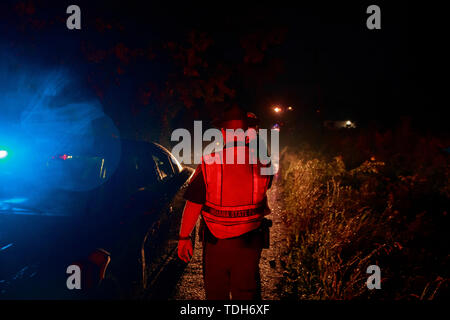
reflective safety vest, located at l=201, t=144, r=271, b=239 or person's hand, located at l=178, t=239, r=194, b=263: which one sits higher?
reflective safety vest, located at l=201, t=144, r=271, b=239

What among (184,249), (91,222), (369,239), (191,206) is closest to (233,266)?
(184,249)

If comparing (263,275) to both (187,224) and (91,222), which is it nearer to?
(187,224)

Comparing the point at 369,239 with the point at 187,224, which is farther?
the point at 369,239

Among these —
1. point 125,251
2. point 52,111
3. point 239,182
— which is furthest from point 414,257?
point 52,111

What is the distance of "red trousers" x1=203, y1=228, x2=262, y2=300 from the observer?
1.97m

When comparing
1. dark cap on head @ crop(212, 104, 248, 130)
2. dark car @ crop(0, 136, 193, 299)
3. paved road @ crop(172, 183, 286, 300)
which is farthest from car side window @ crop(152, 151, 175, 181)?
dark cap on head @ crop(212, 104, 248, 130)

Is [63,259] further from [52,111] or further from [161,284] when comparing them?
[52,111]

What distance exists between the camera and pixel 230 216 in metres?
1.91

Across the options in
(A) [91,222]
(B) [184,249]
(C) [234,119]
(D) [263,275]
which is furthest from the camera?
(D) [263,275]

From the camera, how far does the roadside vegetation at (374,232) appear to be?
2.60 m

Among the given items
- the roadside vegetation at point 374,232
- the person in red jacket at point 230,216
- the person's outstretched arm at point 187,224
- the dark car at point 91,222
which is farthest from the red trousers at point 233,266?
the roadside vegetation at point 374,232

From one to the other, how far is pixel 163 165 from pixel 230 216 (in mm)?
1591

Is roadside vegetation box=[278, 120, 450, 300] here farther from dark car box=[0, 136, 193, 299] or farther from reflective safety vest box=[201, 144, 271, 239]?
dark car box=[0, 136, 193, 299]

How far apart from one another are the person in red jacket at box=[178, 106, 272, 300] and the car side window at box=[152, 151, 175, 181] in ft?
3.70
